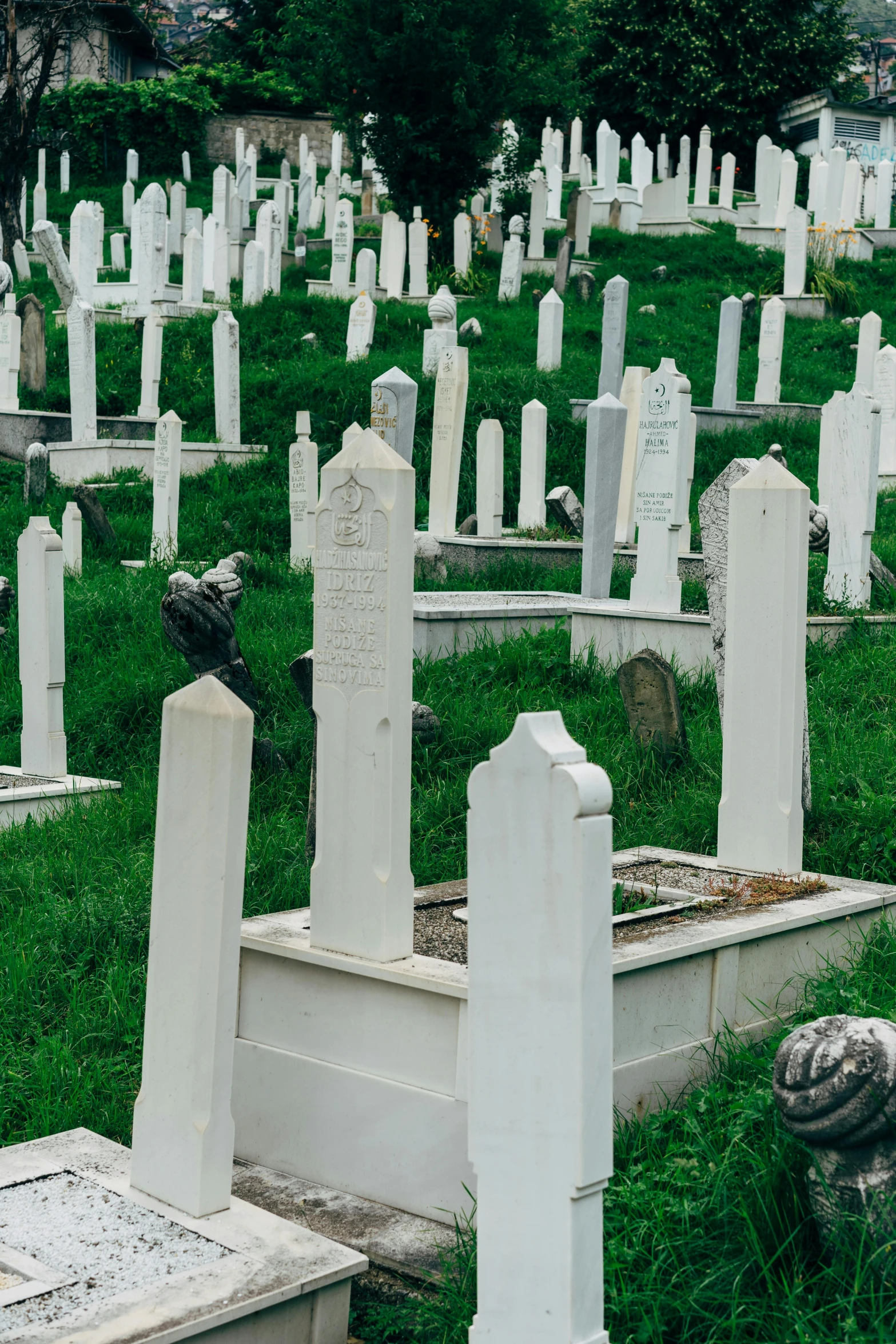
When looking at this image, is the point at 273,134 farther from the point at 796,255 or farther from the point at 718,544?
the point at 718,544

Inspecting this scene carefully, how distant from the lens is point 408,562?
385cm

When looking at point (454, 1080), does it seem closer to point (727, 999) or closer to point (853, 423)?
point (727, 999)

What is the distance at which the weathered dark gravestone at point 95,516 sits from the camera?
1166cm

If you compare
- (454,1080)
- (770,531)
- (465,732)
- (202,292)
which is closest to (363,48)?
(202,292)

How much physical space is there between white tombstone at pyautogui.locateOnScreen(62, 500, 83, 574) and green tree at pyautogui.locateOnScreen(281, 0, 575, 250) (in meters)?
14.5

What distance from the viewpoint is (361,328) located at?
1709cm

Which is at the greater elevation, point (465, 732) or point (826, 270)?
point (826, 270)

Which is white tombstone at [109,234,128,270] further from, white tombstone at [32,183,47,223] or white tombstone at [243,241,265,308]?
white tombstone at [32,183,47,223]

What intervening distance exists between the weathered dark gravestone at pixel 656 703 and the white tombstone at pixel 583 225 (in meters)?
20.1

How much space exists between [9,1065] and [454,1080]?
4.92 feet

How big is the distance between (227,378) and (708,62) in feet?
85.3

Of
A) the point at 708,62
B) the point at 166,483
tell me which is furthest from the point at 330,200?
the point at 166,483

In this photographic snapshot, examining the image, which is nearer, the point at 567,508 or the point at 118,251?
the point at 567,508

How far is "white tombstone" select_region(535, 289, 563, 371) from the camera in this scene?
16.7m
